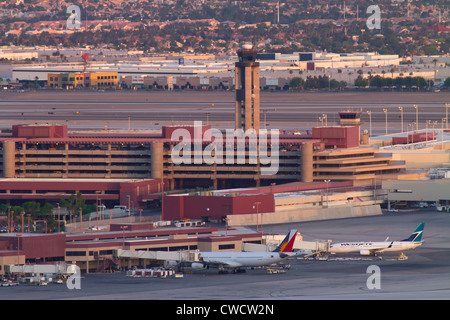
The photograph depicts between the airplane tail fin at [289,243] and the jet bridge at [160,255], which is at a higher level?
the airplane tail fin at [289,243]

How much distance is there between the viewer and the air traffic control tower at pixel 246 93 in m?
120

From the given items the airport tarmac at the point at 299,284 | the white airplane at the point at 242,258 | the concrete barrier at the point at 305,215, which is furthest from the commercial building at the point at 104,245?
the concrete barrier at the point at 305,215

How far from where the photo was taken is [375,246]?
86250mm

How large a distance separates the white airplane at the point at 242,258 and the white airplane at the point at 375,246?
617 cm

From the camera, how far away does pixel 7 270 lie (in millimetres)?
78125

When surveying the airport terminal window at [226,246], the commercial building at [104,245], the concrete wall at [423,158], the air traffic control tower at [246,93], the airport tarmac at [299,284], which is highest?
the air traffic control tower at [246,93]

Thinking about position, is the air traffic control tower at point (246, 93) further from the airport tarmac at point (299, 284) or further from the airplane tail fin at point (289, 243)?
the airplane tail fin at point (289, 243)

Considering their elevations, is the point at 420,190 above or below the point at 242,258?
above

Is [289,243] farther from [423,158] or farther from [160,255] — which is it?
[423,158]

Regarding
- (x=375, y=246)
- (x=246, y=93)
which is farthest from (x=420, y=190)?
(x=375, y=246)

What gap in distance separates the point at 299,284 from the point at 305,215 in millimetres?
27465

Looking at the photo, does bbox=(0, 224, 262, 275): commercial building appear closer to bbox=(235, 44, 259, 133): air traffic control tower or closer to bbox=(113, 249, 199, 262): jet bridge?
bbox=(113, 249, 199, 262): jet bridge

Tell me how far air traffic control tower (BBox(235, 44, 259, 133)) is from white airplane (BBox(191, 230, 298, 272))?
3954 centimetres

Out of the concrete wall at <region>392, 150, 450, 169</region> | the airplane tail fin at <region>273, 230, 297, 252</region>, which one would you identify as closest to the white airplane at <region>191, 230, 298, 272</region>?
the airplane tail fin at <region>273, 230, 297, 252</region>
